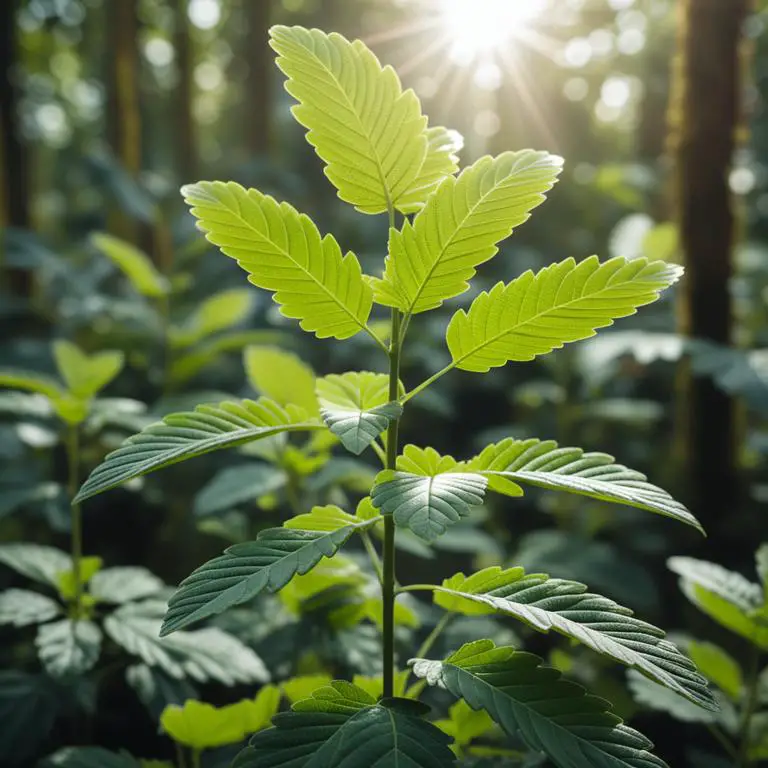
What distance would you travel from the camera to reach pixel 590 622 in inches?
38.5

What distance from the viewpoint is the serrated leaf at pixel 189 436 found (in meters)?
0.94

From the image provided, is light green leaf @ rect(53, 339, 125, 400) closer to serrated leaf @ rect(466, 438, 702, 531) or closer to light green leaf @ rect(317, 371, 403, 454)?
light green leaf @ rect(317, 371, 403, 454)

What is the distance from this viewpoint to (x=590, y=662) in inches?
89.0

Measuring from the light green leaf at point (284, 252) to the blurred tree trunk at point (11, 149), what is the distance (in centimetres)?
444

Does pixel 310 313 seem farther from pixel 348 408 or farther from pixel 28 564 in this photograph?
pixel 28 564

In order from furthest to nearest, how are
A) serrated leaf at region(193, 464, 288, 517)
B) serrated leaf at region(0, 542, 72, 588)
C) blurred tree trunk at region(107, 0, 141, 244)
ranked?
blurred tree trunk at region(107, 0, 141, 244), serrated leaf at region(193, 464, 288, 517), serrated leaf at region(0, 542, 72, 588)

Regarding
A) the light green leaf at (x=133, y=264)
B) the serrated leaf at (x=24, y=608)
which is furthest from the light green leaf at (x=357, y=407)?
the light green leaf at (x=133, y=264)

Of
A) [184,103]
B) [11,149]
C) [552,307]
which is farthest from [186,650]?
[184,103]

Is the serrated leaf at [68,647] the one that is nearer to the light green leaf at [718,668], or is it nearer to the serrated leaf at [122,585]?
the serrated leaf at [122,585]

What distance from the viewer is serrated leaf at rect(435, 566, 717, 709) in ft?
3.01

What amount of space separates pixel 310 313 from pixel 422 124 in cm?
33

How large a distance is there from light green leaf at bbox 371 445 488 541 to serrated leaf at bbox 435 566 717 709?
0.58 ft

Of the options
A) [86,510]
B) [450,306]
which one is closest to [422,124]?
[86,510]

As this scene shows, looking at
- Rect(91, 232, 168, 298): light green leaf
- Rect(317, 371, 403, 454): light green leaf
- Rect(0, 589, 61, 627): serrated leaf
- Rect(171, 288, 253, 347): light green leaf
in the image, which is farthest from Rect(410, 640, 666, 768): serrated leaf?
Rect(91, 232, 168, 298): light green leaf
